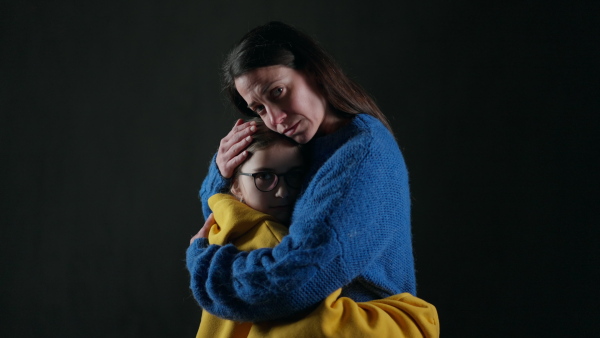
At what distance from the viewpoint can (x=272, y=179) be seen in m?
1.71

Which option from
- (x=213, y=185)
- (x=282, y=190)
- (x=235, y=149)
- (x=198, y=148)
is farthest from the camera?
(x=198, y=148)

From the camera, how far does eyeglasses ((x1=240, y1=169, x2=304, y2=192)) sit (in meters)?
1.71

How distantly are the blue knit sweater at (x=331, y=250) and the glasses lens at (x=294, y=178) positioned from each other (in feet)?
0.12

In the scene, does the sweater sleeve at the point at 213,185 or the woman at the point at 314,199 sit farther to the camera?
the sweater sleeve at the point at 213,185

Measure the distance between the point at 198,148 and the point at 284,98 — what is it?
1.62m

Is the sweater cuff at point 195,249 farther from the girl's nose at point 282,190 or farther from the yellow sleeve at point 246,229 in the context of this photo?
the girl's nose at point 282,190

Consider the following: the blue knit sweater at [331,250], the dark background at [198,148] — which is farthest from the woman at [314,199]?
the dark background at [198,148]

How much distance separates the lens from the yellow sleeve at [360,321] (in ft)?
4.91

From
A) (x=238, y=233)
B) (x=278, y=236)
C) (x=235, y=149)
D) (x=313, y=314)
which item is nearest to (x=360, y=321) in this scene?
(x=313, y=314)

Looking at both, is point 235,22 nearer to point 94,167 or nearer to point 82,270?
point 94,167

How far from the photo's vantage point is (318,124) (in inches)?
69.7

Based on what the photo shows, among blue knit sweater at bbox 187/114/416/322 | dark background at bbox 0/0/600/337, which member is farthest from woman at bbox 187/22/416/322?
dark background at bbox 0/0/600/337

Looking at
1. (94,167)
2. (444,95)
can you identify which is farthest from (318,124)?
(94,167)

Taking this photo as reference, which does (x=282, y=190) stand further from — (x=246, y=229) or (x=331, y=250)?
(x=331, y=250)
